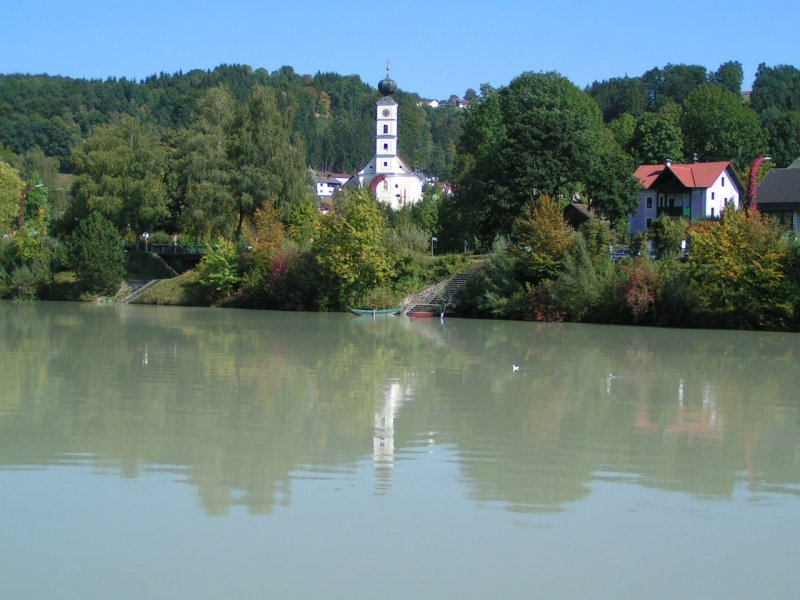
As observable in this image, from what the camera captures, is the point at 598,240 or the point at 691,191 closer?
the point at 598,240

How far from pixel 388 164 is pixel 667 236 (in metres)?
71.5

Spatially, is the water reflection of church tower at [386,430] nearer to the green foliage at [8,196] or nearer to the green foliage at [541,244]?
the green foliage at [541,244]

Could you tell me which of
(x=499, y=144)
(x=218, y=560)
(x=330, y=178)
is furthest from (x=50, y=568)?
(x=330, y=178)

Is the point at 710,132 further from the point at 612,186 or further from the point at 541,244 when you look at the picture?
the point at 541,244

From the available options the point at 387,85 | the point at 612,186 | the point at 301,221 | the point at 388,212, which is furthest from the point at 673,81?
the point at 301,221

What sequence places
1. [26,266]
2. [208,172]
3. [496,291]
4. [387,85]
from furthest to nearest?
[387,85]
[26,266]
[208,172]
[496,291]

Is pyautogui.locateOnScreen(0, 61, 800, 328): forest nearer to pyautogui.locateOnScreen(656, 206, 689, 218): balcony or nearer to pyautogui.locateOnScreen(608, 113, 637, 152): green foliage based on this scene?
pyautogui.locateOnScreen(656, 206, 689, 218): balcony

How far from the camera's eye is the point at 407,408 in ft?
57.8

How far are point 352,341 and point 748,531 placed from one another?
2160 cm

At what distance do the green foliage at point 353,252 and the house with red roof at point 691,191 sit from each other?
17563mm

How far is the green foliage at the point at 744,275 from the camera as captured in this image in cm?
3609

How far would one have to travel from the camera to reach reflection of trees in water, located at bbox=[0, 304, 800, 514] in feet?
42.0

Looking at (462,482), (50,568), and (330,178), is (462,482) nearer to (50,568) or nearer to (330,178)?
(50,568)

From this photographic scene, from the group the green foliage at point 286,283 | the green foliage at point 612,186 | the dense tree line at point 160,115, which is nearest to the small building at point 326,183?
the dense tree line at point 160,115
